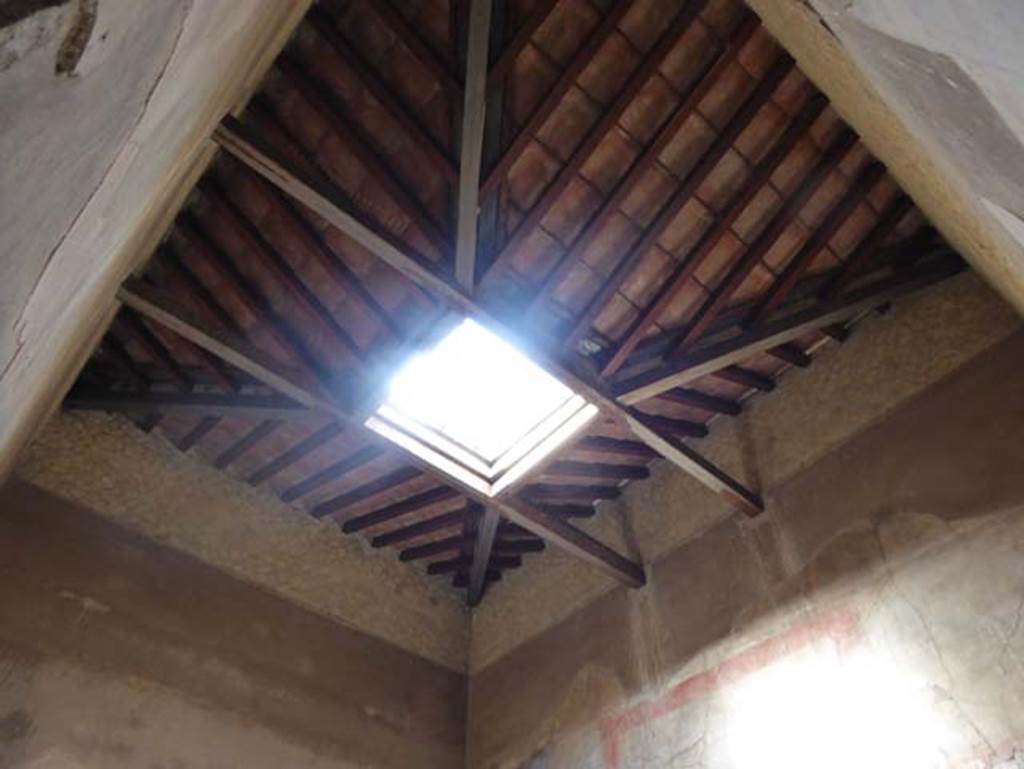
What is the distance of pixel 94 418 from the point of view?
504 centimetres

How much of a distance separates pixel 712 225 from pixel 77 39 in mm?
3586

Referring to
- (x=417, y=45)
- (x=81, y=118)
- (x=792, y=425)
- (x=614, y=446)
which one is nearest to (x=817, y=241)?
(x=792, y=425)

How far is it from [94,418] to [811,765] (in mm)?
4533

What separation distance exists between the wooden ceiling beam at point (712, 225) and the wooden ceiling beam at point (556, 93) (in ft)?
2.47

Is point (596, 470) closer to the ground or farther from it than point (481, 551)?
farther from it

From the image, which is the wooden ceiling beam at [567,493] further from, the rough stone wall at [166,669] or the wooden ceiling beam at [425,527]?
the rough stone wall at [166,669]

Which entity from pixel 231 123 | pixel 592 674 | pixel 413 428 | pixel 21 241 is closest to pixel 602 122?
pixel 231 123

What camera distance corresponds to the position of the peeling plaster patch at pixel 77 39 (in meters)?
0.78

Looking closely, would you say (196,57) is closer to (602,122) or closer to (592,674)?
(602,122)

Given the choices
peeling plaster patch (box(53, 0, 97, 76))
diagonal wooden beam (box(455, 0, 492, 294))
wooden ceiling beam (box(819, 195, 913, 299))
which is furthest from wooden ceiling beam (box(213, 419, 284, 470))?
peeling plaster patch (box(53, 0, 97, 76))

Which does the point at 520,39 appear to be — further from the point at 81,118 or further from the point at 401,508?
the point at 401,508

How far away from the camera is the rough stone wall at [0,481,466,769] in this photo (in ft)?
13.8

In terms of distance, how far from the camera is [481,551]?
5594 mm

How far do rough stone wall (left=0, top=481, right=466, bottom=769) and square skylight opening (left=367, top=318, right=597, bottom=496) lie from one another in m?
1.77
